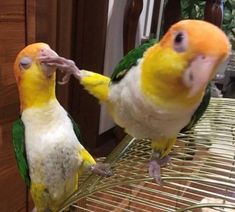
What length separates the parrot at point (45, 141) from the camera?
417 millimetres

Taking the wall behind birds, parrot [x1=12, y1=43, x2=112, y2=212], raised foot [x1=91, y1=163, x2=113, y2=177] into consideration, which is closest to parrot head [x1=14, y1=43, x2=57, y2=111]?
parrot [x1=12, y1=43, x2=112, y2=212]

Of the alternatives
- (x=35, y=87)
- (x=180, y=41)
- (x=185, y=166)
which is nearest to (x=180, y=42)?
(x=180, y=41)

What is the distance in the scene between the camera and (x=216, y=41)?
0.23 metres

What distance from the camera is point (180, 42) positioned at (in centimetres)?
26

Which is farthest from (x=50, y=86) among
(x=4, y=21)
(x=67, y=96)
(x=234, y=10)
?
(x=234, y=10)

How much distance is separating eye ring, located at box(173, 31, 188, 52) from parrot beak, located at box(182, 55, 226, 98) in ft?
0.05

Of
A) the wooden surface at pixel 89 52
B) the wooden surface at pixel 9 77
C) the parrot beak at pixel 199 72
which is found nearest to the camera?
the parrot beak at pixel 199 72

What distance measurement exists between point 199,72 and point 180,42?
0.10 feet

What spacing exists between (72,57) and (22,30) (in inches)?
21.5

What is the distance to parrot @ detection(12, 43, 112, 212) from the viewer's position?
1.37 ft

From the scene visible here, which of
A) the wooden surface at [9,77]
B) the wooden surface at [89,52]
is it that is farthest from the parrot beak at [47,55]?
the wooden surface at [89,52]

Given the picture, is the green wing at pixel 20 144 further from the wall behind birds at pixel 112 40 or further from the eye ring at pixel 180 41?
the wall behind birds at pixel 112 40

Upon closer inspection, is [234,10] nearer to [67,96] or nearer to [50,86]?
[67,96]

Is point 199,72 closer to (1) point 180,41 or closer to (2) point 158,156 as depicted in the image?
(1) point 180,41
